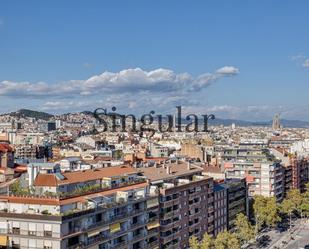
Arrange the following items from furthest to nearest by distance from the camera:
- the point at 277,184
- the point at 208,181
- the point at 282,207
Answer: the point at 277,184, the point at 282,207, the point at 208,181

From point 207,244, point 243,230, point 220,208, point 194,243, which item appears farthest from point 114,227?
point 220,208

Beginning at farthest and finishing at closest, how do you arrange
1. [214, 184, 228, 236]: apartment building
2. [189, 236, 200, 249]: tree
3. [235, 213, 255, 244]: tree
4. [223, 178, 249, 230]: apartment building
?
[223, 178, 249, 230]: apartment building
[214, 184, 228, 236]: apartment building
[235, 213, 255, 244]: tree
[189, 236, 200, 249]: tree

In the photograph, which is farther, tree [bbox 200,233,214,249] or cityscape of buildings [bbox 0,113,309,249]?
tree [bbox 200,233,214,249]

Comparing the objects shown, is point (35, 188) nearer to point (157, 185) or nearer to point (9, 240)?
point (9, 240)

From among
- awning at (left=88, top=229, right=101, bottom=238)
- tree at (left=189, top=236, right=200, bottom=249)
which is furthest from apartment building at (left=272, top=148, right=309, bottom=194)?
awning at (left=88, top=229, right=101, bottom=238)

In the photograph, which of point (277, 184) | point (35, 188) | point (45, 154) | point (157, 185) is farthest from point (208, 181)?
point (45, 154)

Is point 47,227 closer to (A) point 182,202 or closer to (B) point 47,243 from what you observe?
(B) point 47,243

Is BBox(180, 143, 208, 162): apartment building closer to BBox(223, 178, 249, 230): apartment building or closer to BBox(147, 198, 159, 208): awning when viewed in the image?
BBox(223, 178, 249, 230): apartment building
